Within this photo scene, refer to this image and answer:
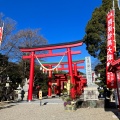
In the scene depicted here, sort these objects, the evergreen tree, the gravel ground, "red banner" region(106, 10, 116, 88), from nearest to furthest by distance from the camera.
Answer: the gravel ground → "red banner" region(106, 10, 116, 88) → the evergreen tree

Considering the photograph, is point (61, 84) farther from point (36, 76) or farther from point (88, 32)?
point (88, 32)

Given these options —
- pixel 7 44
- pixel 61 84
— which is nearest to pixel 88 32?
pixel 7 44

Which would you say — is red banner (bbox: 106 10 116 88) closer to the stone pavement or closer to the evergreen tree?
the stone pavement

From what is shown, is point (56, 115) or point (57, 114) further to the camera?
point (57, 114)

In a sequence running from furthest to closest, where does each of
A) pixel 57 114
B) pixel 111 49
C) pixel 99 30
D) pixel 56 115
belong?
pixel 99 30, pixel 57 114, pixel 56 115, pixel 111 49

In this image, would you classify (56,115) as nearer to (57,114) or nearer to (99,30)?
(57,114)

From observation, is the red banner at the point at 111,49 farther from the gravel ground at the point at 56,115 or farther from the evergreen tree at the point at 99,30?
the evergreen tree at the point at 99,30

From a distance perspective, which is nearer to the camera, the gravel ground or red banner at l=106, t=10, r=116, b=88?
the gravel ground

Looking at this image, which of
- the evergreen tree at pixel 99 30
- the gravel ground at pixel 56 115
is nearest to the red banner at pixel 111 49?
the gravel ground at pixel 56 115

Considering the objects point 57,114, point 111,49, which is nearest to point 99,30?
point 111,49

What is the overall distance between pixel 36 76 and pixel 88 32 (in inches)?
608

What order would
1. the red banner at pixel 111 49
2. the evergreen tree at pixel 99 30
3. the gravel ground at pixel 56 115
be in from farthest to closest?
1. the evergreen tree at pixel 99 30
2. the red banner at pixel 111 49
3. the gravel ground at pixel 56 115

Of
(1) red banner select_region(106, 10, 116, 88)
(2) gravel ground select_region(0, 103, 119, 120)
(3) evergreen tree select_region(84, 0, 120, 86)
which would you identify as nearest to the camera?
(2) gravel ground select_region(0, 103, 119, 120)

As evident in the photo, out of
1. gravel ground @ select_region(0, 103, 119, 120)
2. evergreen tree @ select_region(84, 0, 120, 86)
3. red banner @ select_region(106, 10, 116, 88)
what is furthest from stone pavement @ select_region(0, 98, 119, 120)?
evergreen tree @ select_region(84, 0, 120, 86)
